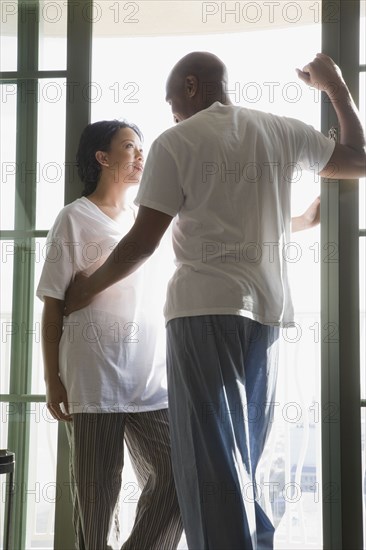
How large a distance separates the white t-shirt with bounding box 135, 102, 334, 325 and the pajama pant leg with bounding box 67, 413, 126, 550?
15.7 inches

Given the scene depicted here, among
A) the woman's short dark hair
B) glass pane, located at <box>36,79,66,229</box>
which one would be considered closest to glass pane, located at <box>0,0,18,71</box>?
glass pane, located at <box>36,79,66,229</box>

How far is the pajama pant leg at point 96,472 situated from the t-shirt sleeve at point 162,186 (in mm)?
605

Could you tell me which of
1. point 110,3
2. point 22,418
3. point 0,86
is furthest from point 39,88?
point 22,418

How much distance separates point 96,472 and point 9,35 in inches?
56.8

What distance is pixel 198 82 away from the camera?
2.02 metres

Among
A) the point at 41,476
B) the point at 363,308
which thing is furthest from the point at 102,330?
the point at 363,308

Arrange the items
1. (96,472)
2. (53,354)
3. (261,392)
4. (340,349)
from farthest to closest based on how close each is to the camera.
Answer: (340,349)
(53,354)
(96,472)
(261,392)

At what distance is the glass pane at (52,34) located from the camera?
2393 millimetres

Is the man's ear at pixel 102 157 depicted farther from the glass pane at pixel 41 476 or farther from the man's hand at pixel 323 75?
the glass pane at pixel 41 476

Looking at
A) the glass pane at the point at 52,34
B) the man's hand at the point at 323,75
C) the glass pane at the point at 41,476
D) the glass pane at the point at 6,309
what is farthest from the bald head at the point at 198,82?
Answer: the glass pane at the point at 41,476

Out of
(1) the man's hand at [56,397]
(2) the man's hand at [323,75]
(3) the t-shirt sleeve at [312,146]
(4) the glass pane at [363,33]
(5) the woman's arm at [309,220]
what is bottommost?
(1) the man's hand at [56,397]

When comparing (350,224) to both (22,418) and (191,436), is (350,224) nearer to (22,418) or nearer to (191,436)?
(191,436)

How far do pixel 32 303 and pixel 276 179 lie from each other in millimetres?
913

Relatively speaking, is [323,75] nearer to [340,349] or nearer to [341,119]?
[341,119]
